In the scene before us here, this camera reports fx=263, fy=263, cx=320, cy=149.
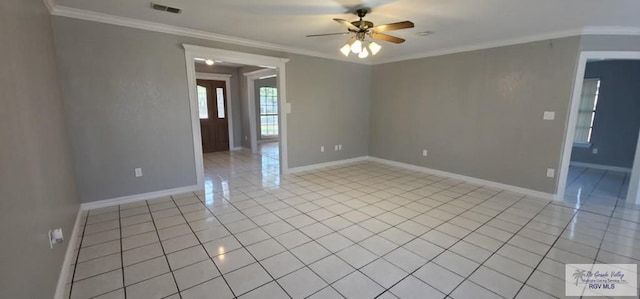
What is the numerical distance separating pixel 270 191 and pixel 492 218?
10.1 ft

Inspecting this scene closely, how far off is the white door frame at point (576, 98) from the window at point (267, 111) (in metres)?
7.69

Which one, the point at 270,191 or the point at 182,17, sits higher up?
the point at 182,17

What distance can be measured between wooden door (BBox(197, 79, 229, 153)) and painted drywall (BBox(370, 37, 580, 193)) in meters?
4.34

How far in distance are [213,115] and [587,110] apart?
914cm

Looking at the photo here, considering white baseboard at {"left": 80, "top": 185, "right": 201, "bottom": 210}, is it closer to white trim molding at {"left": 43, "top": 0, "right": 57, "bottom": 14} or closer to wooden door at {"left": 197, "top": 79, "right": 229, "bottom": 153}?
white trim molding at {"left": 43, "top": 0, "right": 57, "bottom": 14}

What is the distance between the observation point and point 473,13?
2.94 metres

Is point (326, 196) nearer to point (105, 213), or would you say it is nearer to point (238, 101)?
point (105, 213)

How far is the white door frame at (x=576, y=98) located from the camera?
3.39 m

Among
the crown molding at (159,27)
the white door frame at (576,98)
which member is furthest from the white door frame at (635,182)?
the crown molding at (159,27)

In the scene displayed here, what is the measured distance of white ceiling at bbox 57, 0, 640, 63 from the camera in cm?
270

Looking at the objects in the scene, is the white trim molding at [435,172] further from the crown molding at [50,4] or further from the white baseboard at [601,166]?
the crown molding at [50,4]

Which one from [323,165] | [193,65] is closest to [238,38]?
[193,65]

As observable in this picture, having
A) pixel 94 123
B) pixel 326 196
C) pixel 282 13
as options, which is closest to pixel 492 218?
pixel 326 196

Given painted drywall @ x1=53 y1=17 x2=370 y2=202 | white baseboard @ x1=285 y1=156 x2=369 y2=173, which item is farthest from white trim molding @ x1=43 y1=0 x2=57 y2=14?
white baseboard @ x1=285 y1=156 x2=369 y2=173
